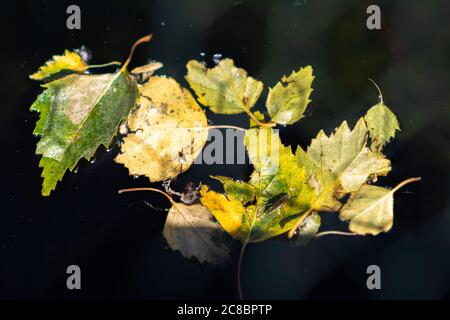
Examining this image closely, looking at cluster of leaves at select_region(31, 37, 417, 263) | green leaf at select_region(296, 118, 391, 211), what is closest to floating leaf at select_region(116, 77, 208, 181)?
cluster of leaves at select_region(31, 37, 417, 263)

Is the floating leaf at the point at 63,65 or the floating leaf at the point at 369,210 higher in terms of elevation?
the floating leaf at the point at 63,65

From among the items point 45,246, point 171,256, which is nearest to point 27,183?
point 45,246

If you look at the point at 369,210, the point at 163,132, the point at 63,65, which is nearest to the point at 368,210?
the point at 369,210

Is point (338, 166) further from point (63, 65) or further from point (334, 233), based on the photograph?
point (63, 65)

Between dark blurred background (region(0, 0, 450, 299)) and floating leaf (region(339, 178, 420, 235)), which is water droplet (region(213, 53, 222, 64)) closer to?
dark blurred background (region(0, 0, 450, 299))

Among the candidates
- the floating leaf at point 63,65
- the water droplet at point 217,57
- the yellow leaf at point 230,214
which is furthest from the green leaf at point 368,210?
the floating leaf at point 63,65

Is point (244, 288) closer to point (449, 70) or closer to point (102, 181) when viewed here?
point (102, 181)

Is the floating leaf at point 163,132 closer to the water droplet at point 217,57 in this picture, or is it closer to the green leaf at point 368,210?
the water droplet at point 217,57
